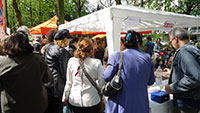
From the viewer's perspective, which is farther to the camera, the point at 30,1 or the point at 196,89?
the point at 30,1

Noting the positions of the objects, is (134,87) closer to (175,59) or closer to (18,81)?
(175,59)

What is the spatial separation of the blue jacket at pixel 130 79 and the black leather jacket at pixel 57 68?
874mm

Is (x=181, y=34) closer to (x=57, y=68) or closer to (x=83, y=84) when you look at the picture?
(x=83, y=84)

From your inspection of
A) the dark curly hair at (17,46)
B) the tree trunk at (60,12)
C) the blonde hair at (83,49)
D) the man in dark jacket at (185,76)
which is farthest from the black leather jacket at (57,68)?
the tree trunk at (60,12)

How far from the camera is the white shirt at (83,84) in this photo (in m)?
1.89

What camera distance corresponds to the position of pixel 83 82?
1897 mm

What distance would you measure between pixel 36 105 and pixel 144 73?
4.13 ft

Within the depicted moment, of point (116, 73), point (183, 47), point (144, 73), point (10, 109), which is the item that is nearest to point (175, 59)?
point (183, 47)

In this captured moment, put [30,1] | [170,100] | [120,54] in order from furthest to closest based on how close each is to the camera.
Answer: [30,1], [170,100], [120,54]

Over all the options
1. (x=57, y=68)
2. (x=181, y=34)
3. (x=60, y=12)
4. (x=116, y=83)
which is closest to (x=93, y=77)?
(x=116, y=83)

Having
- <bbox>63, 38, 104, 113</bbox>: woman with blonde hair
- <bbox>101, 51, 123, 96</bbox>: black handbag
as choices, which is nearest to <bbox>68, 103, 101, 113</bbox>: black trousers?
<bbox>63, 38, 104, 113</bbox>: woman with blonde hair

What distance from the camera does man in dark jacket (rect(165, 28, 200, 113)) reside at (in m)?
1.58

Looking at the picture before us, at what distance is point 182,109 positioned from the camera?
1.77 metres

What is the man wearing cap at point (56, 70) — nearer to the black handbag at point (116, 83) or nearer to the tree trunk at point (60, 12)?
the black handbag at point (116, 83)
